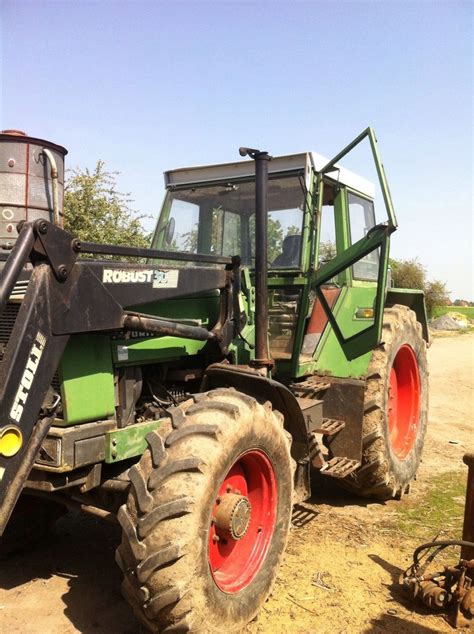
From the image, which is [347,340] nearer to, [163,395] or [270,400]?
[270,400]

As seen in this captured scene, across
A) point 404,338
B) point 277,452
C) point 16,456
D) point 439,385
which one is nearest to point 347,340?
point 404,338

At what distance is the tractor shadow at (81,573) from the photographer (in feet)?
10.3

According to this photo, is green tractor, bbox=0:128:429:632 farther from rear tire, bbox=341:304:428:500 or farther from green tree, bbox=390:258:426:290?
green tree, bbox=390:258:426:290

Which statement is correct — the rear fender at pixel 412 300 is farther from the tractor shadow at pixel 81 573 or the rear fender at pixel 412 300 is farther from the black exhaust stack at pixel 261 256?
the tractor shadow at pixel 81 573

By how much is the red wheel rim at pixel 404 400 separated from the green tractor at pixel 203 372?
2 centimetres

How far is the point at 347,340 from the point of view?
4551 millimetres

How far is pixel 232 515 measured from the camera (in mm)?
3014

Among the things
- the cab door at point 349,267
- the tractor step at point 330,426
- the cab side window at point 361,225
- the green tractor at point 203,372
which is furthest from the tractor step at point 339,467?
the cab side window at point 361,225

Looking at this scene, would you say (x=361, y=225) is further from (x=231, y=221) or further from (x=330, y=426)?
(x=330, y=426)

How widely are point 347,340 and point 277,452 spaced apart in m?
1.45

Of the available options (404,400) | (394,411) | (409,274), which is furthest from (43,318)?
(409,274)

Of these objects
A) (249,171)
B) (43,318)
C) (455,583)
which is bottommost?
(455,583)

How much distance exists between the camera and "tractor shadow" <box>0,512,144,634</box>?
3.14 meters

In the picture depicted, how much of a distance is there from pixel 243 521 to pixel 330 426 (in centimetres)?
156
